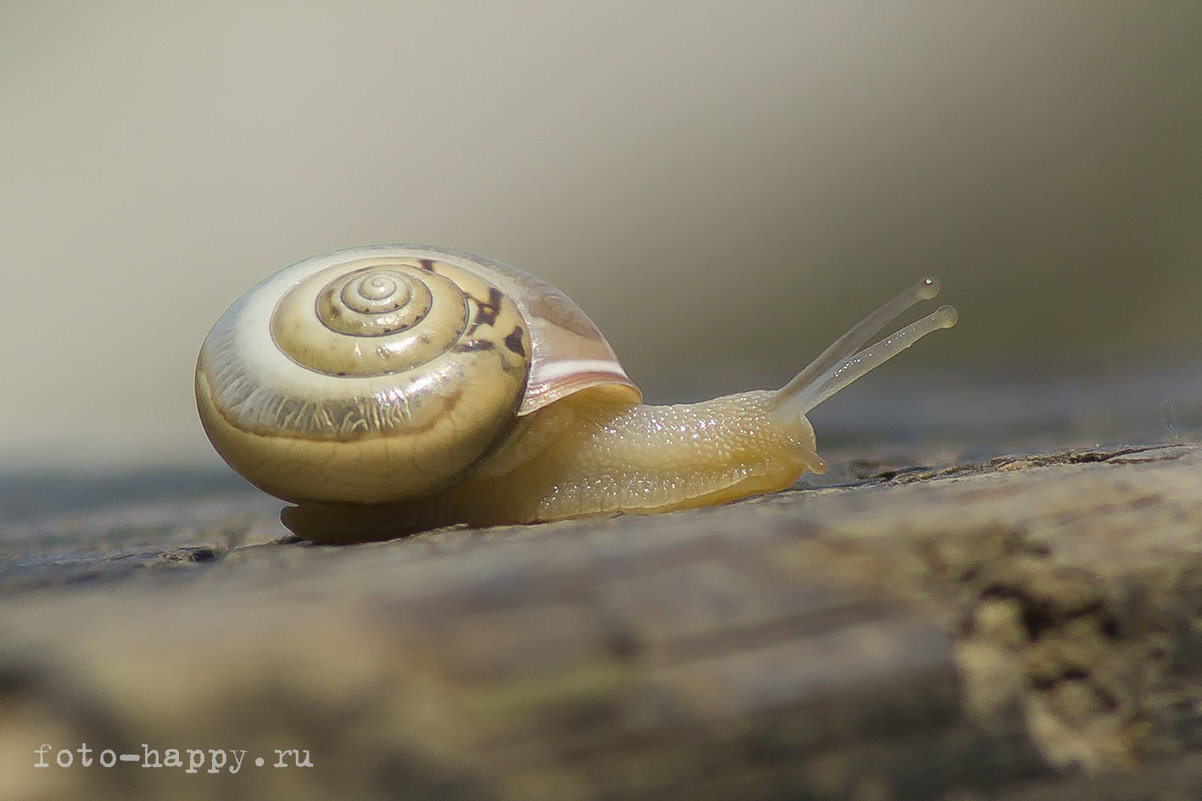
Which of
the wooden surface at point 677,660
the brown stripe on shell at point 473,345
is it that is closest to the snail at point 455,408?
the brown stripe on shell at point 473,345

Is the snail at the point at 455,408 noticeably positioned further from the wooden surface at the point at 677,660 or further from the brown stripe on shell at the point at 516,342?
the wooden surface at the point at 677,660

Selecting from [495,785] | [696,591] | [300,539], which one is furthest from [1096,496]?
[300,539]

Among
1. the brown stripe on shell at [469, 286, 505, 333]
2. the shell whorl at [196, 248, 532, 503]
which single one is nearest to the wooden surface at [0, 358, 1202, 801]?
the shell whorl at [196, 248, 532, 503]

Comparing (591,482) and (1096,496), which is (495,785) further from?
(591,482)

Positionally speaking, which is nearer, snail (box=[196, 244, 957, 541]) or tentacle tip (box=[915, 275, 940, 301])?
snail (box=[196, 244, 957, 541])

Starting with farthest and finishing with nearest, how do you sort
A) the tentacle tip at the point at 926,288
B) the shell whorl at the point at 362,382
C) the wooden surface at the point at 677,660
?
the tentacle tip at the point at 926,288 < the shell whorl at the point at 362,382 < the wooden surface at the point at 677,660

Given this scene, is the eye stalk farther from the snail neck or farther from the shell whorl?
the shell whorl

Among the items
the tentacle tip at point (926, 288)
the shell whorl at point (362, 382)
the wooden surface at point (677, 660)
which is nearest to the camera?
the wooden surface at point (677, 660)

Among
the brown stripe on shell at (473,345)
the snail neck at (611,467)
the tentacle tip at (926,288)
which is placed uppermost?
the brown stripe on shell at (473,345)

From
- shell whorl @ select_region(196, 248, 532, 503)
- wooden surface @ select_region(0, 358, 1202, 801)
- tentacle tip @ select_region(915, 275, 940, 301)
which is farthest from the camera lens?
tentacle tip @ select_region(915, 275, 940, 301)

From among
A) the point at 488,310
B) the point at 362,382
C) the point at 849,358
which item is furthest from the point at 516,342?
the point at 849,358
